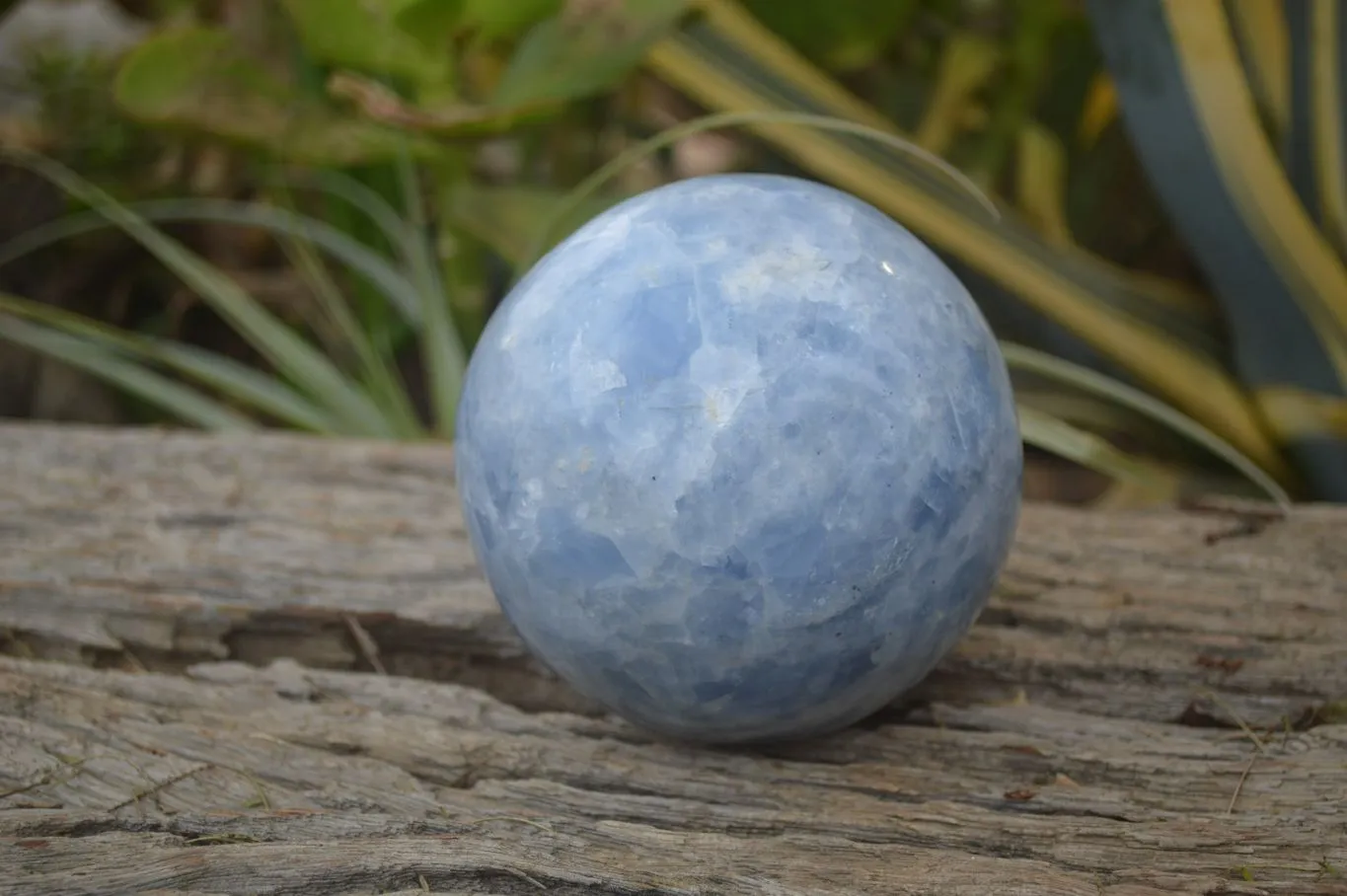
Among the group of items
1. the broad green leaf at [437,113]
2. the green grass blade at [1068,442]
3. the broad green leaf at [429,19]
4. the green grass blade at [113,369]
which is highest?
the broad green leaf at [429,19]

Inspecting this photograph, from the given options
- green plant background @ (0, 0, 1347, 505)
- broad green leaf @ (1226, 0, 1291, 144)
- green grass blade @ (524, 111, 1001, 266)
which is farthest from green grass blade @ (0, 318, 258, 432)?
broad green leaf @ (1226, 0, 1291, 144)

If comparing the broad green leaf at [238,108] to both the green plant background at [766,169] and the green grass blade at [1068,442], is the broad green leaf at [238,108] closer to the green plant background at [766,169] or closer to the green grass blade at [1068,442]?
the green plant background at [766,169]

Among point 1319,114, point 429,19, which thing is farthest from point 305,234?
point 1319,114

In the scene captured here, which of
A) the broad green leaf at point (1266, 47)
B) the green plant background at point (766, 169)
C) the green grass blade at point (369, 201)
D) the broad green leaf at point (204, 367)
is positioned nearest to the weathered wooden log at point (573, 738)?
the green plant background at point (766, 169)

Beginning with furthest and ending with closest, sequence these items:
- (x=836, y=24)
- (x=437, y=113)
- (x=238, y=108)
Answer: (x=836, y=24) → (x=238, y=108) → (x=437, y=113)

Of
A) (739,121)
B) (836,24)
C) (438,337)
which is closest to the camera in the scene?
(739,121)

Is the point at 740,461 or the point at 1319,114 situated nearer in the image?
the point at 740,461

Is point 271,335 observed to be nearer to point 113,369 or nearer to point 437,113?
point 113,369
